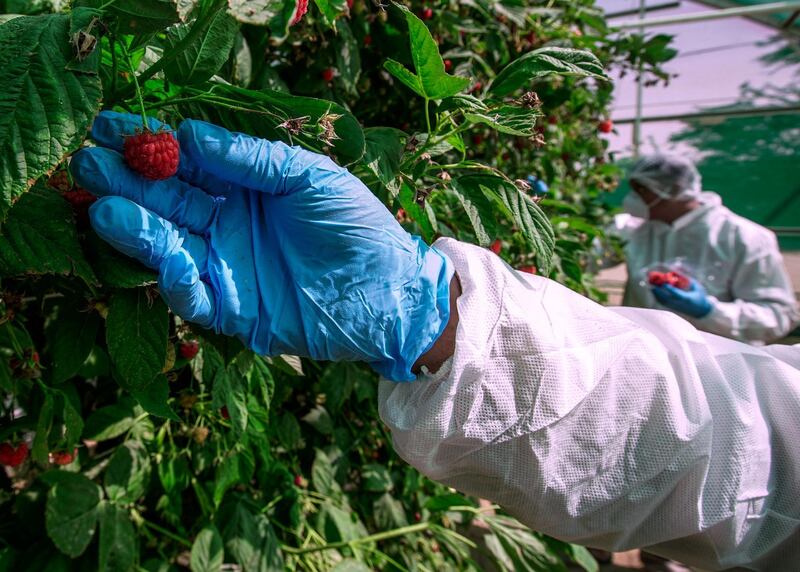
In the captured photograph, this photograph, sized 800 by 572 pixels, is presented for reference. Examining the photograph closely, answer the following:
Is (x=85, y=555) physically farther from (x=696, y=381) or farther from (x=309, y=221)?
(x=696, y=381)

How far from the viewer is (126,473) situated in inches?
45.4

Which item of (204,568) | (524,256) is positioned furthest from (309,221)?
(524,256)

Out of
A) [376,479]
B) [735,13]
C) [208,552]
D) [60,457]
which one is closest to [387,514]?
[376,479]

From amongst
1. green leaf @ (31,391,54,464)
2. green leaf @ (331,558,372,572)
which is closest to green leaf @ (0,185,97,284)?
green leaf @ (31,391,54,464)

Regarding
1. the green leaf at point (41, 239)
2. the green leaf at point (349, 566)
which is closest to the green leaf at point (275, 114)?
the green leaf at point (41, 239)

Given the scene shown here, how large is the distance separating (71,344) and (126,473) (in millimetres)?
447

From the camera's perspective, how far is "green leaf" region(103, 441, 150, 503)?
113cm

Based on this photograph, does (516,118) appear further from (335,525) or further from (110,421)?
(335,525)

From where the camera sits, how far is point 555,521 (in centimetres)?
88

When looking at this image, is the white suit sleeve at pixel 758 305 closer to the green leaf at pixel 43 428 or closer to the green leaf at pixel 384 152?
the green leaf at pixel 384 152

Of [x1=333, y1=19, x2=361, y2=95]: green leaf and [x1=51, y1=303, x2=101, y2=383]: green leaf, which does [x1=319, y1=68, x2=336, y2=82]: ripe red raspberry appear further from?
[x1=51, y1=303, x2=101, y2=383]: green leaf

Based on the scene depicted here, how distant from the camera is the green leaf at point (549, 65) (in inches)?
31.5

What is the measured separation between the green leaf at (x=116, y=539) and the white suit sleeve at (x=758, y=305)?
7.05ft

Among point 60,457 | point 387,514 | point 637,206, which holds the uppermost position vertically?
point 60,457
